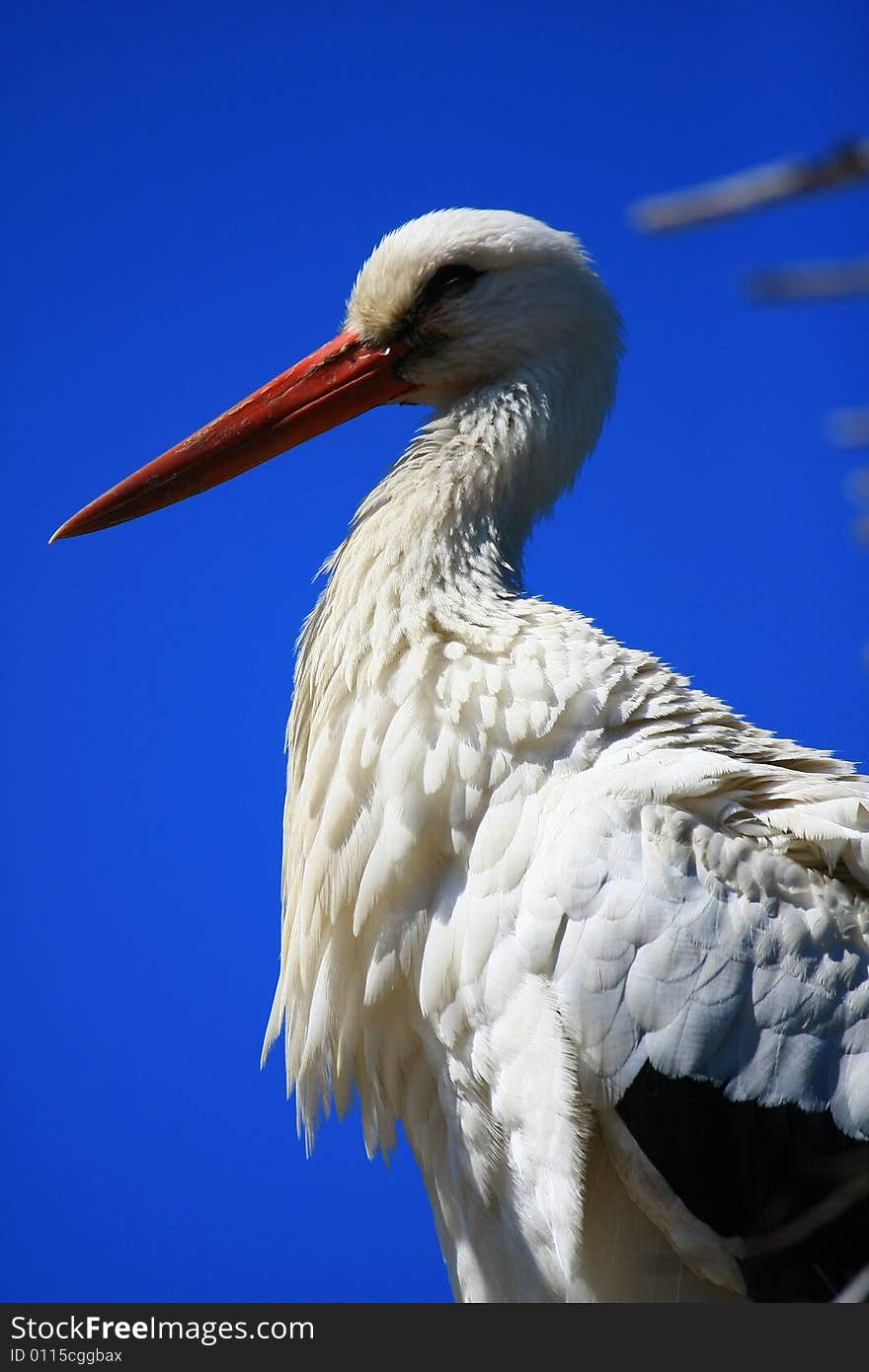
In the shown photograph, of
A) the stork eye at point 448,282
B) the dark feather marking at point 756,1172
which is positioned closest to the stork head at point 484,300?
the stork eye at point 448,282

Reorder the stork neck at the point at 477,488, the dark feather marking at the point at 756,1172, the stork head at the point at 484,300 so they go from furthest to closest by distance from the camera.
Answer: the stork head at the point at 484,300
the stork neck at the point at 477,488
the dark feather marking at the point at 756,1172

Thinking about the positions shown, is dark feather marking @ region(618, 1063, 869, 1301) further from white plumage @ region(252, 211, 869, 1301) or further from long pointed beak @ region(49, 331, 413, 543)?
long pointed beak @ region(49, 331, 413, 543)

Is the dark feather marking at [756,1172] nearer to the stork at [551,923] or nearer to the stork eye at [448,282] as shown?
the stork at [551,923]

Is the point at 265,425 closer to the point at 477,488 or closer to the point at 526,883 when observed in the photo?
the point at 477,488

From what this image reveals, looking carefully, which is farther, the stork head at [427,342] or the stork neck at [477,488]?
the stork head at [427,342]

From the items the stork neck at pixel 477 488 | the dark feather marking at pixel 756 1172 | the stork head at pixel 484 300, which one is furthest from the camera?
the stork head at pixel 484 300

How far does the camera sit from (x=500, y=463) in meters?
2.51

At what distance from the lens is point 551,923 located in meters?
1.95

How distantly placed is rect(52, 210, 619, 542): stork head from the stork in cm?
12

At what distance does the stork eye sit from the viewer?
2.72 m

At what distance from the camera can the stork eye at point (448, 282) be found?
2.72 m
